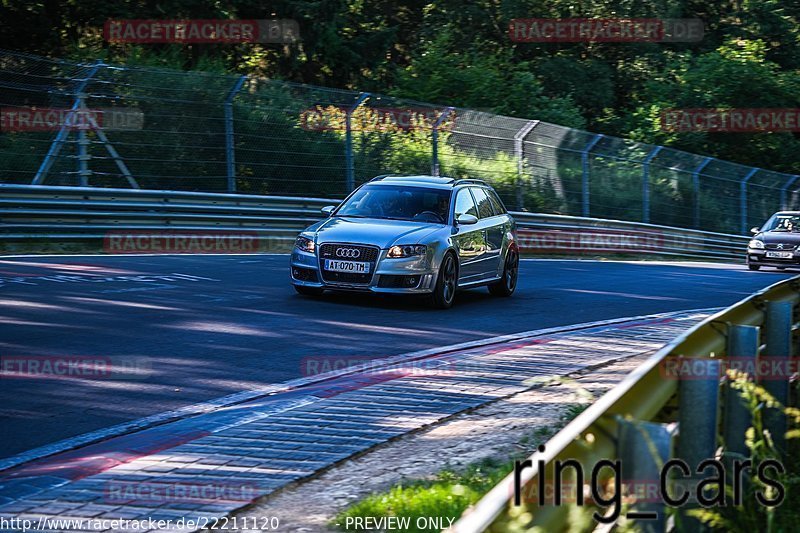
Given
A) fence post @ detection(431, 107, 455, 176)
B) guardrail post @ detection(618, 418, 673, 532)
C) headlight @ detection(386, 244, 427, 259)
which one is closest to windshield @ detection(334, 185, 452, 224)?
headlight @ detection(386, 244, 427, 259)

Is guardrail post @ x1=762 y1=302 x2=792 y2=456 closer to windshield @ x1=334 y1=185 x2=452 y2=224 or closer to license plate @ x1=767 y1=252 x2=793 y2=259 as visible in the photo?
windshield @ x1=334 y1=185 x2=452 y2=224

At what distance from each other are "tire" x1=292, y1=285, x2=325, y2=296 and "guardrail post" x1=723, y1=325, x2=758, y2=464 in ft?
28.9

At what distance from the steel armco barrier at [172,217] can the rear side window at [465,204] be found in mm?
6748

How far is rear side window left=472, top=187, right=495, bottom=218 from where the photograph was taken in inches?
615

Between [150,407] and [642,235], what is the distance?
26.6 metres

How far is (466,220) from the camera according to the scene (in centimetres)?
1453

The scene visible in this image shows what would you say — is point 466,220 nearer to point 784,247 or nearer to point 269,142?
point 269,142

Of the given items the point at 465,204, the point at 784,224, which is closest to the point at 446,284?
the point at 465,204

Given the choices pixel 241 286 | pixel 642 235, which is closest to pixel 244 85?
pixel 241 286

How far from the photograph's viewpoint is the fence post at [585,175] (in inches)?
1209

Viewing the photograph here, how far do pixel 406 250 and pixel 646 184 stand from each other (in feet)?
71.8

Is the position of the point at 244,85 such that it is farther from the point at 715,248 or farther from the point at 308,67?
the point at 715,248

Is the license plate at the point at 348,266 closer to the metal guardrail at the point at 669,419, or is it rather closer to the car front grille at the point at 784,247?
the metal guardrail at the point at 669,419

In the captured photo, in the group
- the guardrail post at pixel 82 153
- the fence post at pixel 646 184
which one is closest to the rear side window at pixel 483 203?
the guardrail post at pixel 82 153
